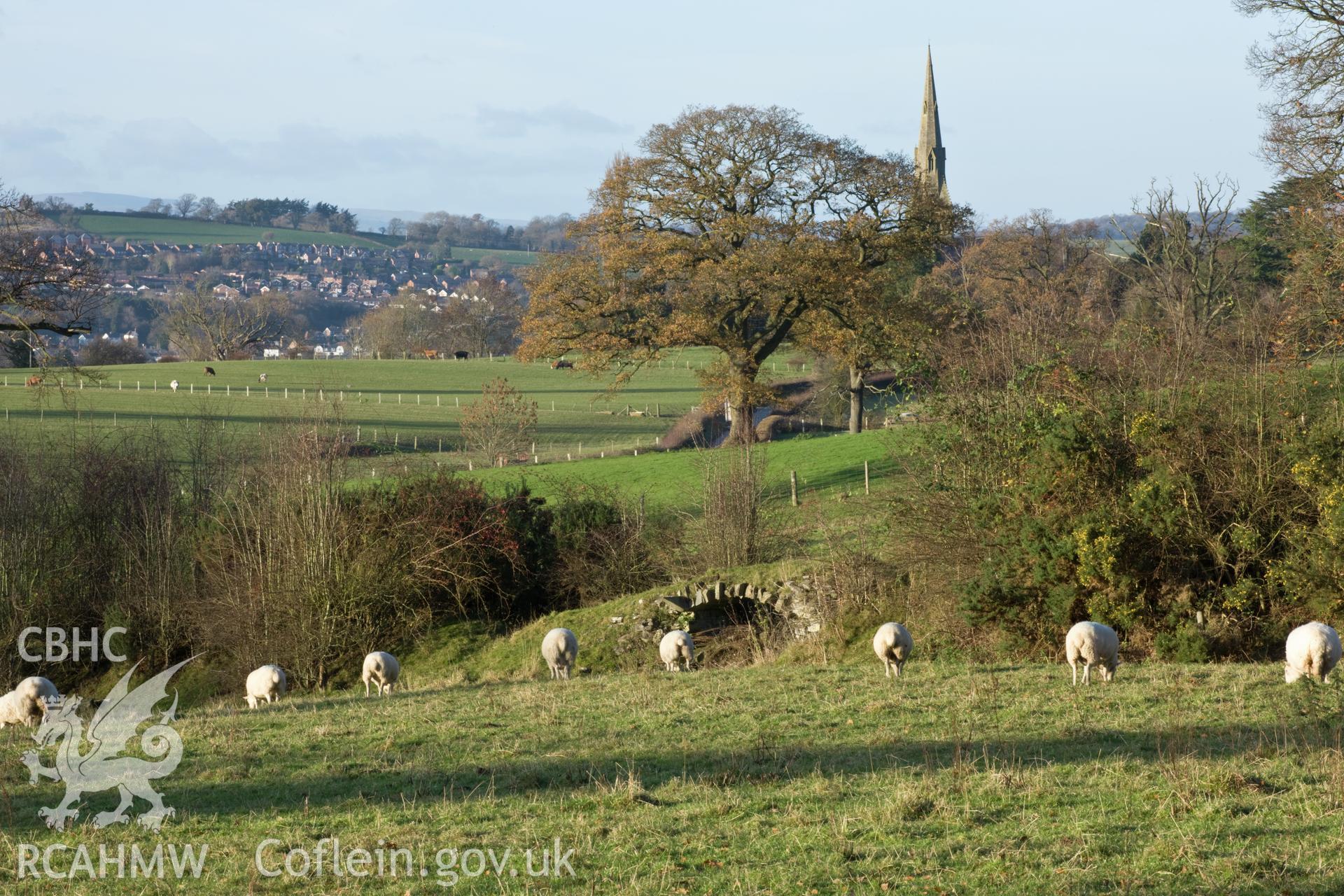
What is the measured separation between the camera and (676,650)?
2011 centimetres

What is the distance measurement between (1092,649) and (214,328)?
100796mm

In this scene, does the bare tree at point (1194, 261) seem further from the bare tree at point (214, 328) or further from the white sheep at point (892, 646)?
the bare tree at point (214, 328)

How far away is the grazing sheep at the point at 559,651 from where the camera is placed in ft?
63.9

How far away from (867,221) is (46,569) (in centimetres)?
2887

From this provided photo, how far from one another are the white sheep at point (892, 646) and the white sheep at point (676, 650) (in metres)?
4.28

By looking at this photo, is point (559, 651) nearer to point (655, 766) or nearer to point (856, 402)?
point (655, 766)

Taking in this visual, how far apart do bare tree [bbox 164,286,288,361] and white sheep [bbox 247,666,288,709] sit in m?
90.8

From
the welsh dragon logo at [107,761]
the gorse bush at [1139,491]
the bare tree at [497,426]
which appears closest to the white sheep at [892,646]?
the gorse bush at [1139,491]

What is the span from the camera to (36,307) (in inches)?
1083

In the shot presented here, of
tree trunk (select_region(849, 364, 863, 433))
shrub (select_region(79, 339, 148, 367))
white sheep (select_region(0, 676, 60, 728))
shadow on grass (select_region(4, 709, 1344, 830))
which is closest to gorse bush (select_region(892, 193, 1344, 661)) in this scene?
shadow on grass (select_region(4, 709, 1344, 830))

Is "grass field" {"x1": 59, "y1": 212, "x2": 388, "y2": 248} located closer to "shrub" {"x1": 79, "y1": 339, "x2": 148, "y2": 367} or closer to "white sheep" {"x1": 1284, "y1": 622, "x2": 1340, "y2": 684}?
"shrub" {"x1": 79, "y1": 339, "x2": 148, "y2": 367}

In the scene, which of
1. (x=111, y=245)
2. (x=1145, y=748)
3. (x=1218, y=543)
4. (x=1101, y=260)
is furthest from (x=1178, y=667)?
(x=111, y=245)

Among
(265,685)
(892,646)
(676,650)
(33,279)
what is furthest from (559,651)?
(33,279)

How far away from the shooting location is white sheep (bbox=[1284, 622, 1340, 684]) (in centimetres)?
1377
